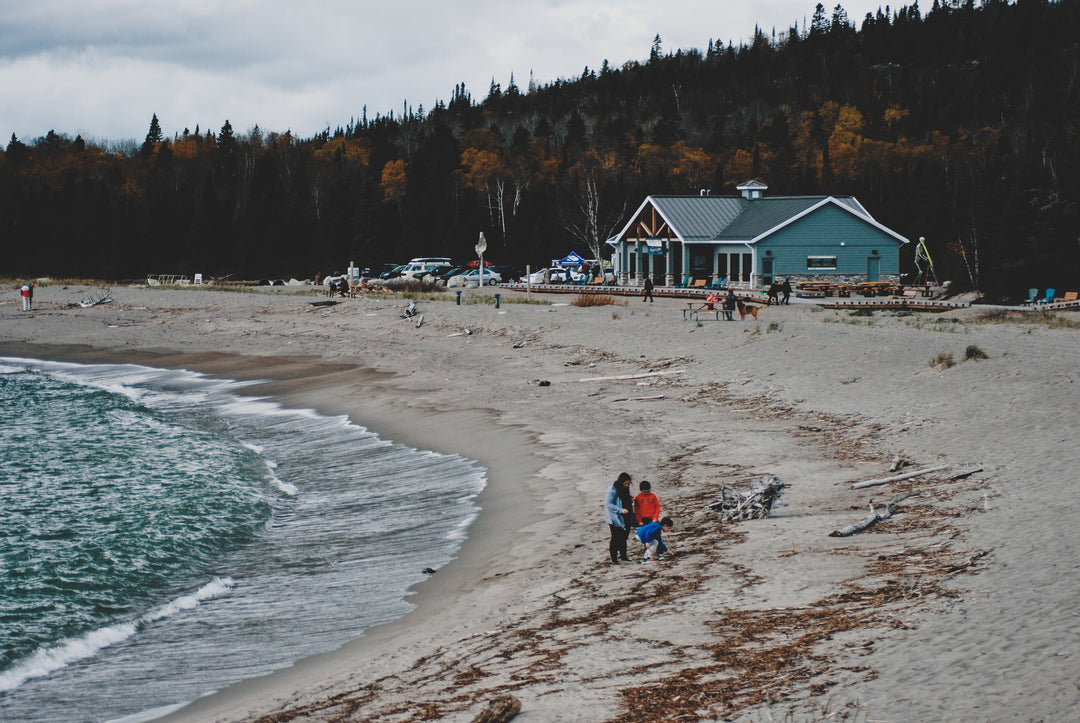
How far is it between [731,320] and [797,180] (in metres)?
66.1

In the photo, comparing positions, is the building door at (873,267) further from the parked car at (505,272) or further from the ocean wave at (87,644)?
the ocean wave at (87,644)

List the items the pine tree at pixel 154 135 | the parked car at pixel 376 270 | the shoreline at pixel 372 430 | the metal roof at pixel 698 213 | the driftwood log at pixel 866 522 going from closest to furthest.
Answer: the shoreline at pixel 372 430
the driftwood log at pixel 866 522
the metal roof at pixel 698 213
the parked car at pixel 376 270
the pine tree at pixel 154 135

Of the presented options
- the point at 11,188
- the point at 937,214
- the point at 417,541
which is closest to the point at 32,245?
the point at 11,188

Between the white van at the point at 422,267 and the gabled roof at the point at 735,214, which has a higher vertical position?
→ the gabled roof at the point at 735,214

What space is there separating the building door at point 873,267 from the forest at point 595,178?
490cm

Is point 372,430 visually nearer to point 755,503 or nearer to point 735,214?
point 755,503

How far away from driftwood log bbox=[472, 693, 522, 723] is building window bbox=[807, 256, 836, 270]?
174 ft

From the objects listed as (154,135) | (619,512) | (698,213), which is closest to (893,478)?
(619,512)

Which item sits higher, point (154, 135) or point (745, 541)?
point (154, 135)

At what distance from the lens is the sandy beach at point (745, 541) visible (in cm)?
798

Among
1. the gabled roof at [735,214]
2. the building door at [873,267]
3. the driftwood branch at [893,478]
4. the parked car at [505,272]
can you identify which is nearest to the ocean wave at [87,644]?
the driftwood branch at [893,478]

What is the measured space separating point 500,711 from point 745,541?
5.86m

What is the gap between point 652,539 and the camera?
12.5 m

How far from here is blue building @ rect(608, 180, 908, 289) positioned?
189 feet
